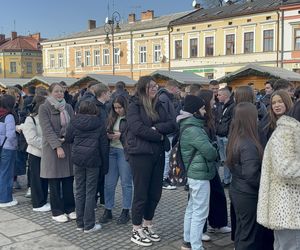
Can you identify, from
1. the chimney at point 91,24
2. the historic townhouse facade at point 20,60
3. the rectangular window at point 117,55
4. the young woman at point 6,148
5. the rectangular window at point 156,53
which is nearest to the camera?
the young woman at point 6,148

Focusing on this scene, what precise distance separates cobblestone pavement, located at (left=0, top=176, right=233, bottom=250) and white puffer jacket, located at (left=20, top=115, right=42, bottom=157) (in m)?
0.97

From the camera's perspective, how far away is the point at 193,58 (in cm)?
3819

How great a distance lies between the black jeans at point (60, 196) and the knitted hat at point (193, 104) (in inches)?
97.5

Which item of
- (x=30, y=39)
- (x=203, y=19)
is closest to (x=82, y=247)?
(x=203, y=19)

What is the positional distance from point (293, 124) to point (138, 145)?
213cm

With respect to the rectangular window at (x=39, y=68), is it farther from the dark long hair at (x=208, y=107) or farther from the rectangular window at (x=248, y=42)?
the dark long hair at (x=208, y=107)

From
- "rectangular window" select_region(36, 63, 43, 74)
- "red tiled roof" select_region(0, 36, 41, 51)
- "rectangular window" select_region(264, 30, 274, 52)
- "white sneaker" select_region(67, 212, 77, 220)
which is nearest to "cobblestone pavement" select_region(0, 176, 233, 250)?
"white sneaker" select_region(67, 212, 77, 220)

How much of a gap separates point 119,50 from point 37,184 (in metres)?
39.0

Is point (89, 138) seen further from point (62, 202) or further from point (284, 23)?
point (284, 23)

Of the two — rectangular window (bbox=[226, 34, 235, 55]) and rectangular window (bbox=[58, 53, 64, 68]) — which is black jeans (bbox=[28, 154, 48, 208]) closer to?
rectangular window (bbox=[226, 34, 235, 55])

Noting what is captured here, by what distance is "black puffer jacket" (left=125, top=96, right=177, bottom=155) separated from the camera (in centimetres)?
494

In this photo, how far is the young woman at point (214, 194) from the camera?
4.79 m

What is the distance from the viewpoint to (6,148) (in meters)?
6.86

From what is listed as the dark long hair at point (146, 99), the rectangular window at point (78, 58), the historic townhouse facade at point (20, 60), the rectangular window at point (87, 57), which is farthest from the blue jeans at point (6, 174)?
the historic townhouse facade at point (20, 60)
